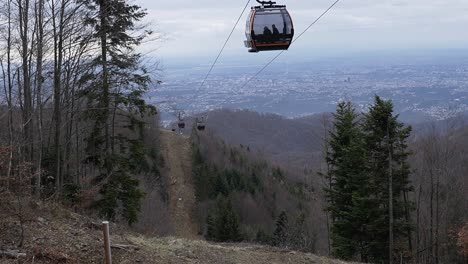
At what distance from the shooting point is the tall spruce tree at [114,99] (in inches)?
657

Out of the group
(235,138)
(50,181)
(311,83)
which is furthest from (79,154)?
(311,83)

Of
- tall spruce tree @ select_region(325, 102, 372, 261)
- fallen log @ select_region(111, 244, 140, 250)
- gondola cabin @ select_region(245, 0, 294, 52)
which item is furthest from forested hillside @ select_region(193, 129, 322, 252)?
fallen log @ select_region(111, 244, 140, 250)

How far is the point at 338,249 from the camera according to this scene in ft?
76.7

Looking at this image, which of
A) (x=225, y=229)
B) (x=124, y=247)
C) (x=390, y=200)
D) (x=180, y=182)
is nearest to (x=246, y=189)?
(x=180, y=182)

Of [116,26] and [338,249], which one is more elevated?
[116,26]

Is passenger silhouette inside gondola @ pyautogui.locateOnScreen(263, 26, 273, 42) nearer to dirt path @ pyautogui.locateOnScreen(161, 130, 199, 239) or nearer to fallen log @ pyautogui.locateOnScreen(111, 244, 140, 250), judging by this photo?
fallen log @ pyautogui.locateOnScreen(111, 244, 140, 250)

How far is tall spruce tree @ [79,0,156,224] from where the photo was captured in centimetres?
1669

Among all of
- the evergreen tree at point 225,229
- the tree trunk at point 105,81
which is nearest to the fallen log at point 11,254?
the tree trunk at point 105,81

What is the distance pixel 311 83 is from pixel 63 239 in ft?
326

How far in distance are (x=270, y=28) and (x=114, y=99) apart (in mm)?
9010

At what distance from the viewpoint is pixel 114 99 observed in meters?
17.6

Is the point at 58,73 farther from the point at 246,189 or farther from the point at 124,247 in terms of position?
the point at 246,189

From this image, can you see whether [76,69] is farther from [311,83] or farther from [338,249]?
[311,83]

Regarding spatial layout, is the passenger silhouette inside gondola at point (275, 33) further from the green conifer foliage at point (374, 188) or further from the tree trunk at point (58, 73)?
the green conifer foliage at point (374, 188)
